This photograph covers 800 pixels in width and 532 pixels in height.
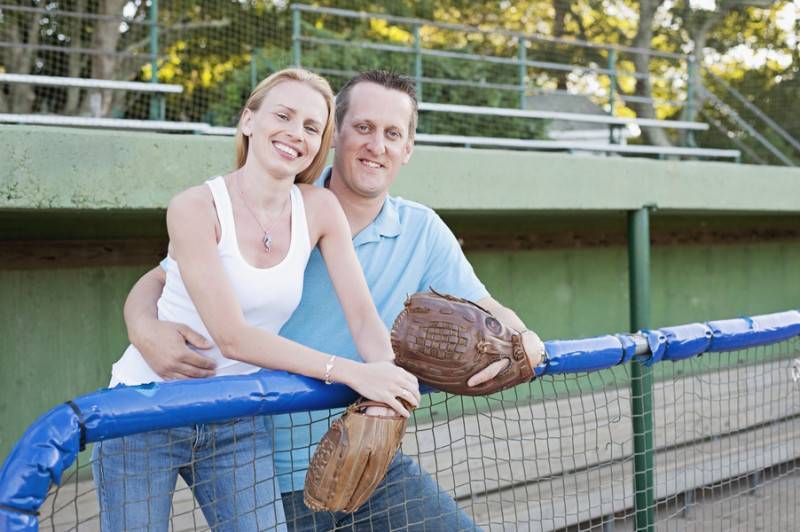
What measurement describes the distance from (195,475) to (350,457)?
43 cm

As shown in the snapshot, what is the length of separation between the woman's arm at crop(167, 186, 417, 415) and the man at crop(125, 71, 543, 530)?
0.32 metres

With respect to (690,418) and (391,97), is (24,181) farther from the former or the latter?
(690,418)

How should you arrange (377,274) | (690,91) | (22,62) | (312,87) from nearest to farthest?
1. (312,87)
2. (377,274)
3. (690,91)
4. (22,62)

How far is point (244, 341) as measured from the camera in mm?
1696

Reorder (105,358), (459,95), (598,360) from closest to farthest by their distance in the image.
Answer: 1. (598,360)
2. (105,358)
3. (459,95)

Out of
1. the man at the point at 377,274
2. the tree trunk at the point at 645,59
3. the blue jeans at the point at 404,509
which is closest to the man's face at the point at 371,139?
the man at the point at 377,274

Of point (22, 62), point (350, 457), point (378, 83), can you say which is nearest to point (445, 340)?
point (350, 457)

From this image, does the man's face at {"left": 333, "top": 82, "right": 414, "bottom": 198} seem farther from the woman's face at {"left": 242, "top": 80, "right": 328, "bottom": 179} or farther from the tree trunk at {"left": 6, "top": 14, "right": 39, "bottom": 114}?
the tree trunk at {"left": 6, "top": 14, "right": 39, "bottom": 114}

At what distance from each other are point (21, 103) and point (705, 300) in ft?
25.1

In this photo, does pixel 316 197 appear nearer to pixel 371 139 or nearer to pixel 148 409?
pixel 371 139

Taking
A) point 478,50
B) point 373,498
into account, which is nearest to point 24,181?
point 373,498

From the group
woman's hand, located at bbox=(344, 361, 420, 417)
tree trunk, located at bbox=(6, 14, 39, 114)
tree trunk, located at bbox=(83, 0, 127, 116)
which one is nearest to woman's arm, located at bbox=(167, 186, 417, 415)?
woman's hand, located at bbox=(344, 361, 420, 417)

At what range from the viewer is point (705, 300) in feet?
25.9

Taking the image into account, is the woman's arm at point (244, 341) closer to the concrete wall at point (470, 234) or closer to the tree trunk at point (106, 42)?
the concrete wall at point (470, 234)
